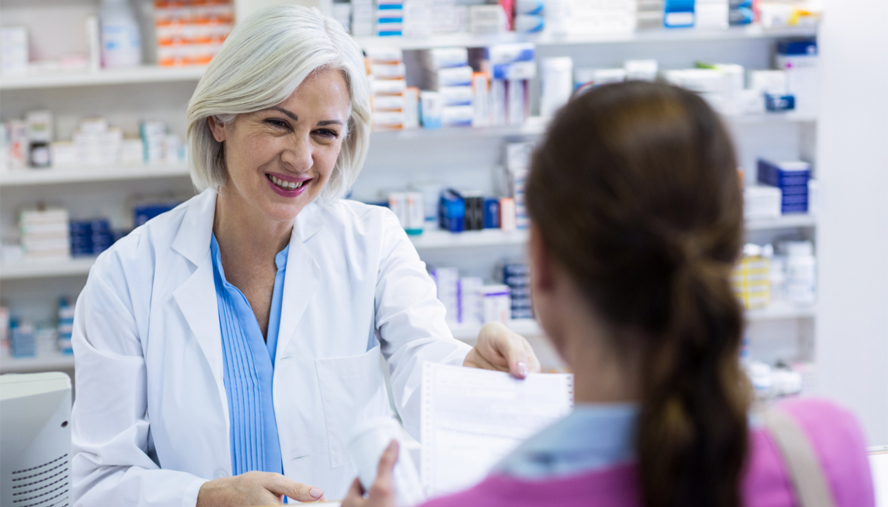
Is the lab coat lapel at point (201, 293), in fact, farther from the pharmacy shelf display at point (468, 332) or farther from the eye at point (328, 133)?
the pharmacy shelf display at point (468, 332)

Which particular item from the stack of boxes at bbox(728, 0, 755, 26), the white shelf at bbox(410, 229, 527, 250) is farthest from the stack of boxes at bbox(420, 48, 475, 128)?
the stack of boxes at bbox(728, 0, 755, 26)

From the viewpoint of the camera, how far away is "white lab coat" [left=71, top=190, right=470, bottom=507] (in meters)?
1.52

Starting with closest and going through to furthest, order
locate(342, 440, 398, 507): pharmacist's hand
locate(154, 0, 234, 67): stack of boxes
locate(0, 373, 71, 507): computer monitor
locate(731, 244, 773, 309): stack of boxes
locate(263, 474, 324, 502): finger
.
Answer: locate(342, 440, 398, 507): pharmacist's hand < locate(0, 373, 71, 507): computer monitor < locate(263, 474, 324, 502): finger < locate(154, 0, 234, 67): stack of boxes < locate(731, 244, 773, 309): stack of boxes

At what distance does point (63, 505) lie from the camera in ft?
3.99

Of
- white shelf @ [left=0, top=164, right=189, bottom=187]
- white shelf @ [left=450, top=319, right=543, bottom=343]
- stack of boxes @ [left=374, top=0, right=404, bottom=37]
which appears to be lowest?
white shelf @ [left=450, top=319, right=543, bottom=343]

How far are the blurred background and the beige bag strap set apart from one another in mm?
2357

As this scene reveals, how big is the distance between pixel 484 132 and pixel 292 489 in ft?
6.18

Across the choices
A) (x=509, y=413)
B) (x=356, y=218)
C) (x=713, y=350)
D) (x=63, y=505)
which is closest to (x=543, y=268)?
(x=713, y=350)

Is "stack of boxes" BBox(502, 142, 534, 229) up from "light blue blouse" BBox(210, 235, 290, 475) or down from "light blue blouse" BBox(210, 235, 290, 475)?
up

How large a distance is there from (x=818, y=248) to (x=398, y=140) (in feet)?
5.57

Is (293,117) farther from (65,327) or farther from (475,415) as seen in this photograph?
(65,327)

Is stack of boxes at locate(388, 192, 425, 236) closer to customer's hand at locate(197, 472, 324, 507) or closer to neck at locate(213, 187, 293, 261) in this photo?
neck at locate(213, 187, 293, 261)

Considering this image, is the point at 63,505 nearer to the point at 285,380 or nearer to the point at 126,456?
the point at 126,456

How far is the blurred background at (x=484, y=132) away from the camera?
2.94 m
